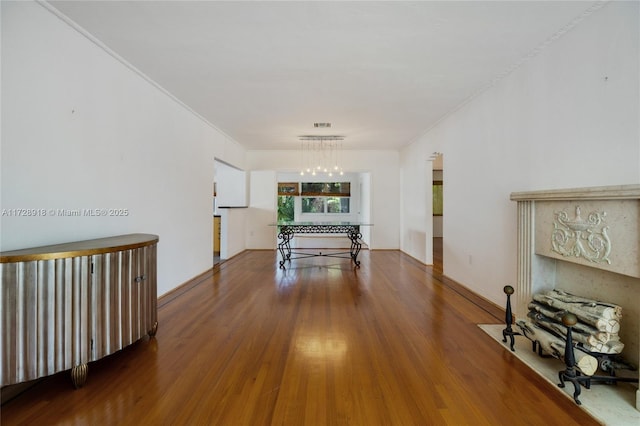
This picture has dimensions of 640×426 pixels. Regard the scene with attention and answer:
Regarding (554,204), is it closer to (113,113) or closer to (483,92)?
(483,92)

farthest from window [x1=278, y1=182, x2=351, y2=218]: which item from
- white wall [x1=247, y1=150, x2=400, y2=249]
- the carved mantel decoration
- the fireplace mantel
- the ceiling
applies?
the carved mantel decoration

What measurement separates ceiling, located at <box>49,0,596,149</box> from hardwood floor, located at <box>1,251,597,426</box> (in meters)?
2.57

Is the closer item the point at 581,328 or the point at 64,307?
the point at 64,307

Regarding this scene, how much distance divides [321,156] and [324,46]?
182 inches

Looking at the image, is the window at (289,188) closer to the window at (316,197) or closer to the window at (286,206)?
the window at (316,197)

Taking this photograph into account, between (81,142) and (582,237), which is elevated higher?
(81,142)

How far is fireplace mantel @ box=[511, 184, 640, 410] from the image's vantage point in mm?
1689

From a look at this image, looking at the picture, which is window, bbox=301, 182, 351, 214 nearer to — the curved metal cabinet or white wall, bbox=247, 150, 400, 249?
white wall, bbox=247, 150, 400, 249

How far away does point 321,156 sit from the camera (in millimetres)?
7168

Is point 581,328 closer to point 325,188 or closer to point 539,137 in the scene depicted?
point 539,137

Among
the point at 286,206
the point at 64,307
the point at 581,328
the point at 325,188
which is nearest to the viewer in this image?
the point at 64,307

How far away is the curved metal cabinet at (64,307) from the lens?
155cm

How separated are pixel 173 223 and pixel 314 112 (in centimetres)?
257

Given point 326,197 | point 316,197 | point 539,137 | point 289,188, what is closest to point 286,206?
point 289,188
